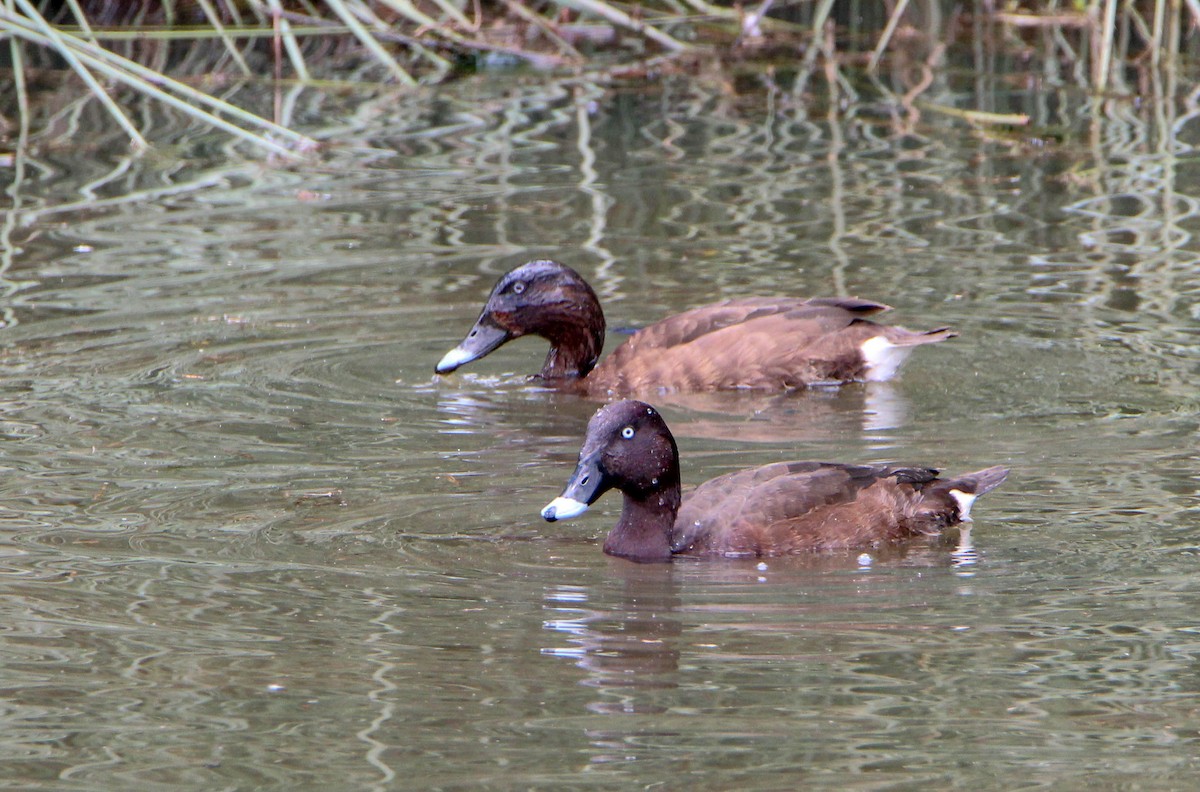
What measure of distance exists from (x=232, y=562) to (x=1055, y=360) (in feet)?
13.6

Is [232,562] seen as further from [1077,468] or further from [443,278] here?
[443,278]

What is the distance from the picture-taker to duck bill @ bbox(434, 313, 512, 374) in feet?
31.1

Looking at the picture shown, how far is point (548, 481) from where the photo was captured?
7.66 metres

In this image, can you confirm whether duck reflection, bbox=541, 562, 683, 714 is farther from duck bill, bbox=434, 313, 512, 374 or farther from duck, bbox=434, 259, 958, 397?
duck bill, bbox=434, 313, 512, 374

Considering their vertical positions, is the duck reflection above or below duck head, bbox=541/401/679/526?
below

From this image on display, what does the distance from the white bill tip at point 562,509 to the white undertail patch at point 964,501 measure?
121 centimetres

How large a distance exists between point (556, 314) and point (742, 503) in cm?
338

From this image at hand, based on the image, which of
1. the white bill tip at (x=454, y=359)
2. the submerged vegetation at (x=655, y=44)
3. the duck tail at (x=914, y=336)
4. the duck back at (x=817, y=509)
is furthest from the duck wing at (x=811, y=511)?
the submerged vegetation at (x=655, y=44)

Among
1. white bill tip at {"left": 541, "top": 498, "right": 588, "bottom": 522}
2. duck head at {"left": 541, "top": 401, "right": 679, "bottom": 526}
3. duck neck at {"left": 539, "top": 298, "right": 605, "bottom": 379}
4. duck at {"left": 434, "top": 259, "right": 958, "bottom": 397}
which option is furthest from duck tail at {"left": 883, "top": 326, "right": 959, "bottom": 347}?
white bill tip at {"left": 541, "top": 498, "right": 588, "bottom": 522}

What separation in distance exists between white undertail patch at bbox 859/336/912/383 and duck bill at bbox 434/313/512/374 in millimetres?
1701

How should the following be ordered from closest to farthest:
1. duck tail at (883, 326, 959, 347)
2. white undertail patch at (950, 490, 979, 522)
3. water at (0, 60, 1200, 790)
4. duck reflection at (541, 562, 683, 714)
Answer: water at (0, 60, 1200, 790) < duck reflection at (541, 562, 683, 714) < white undertail patch at (950, 490, 979, 522) < duck tail at (883, 326, 959, 347)

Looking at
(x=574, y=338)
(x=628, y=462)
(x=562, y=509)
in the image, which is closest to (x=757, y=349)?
(x=574, y=338)

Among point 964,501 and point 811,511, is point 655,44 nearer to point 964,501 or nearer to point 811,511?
point 964,501

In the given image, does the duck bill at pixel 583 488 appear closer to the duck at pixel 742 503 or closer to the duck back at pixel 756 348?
the duck at pixel 742 503
